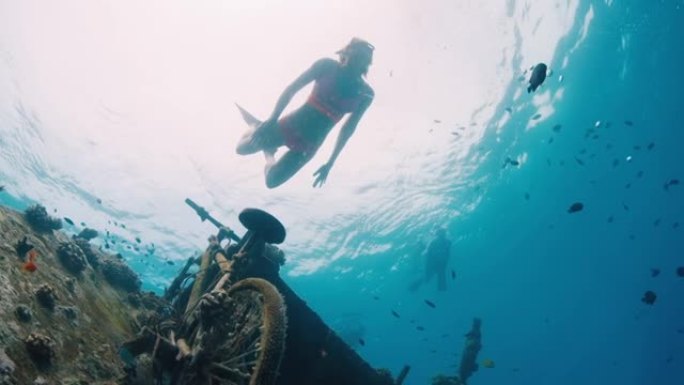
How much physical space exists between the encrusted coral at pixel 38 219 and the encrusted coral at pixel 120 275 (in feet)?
5.28

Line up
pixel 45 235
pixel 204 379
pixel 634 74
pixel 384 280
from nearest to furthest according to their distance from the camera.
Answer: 1. pixel 204 379
2. pixel 45 235
3. pixel 634 74
4. pixel 384 280

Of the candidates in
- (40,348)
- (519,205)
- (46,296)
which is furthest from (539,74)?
(519,205)

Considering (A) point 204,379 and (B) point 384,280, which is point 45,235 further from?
(B) point 384,280

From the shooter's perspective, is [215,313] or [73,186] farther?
[73,186]

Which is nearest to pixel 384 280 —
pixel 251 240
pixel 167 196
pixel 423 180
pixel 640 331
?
pixel 423 180

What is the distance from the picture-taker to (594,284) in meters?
57.2

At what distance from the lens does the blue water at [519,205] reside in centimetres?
2644

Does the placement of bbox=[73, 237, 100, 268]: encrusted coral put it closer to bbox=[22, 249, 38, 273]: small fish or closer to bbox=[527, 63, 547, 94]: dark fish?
bbox=[22, 249, 38, 273]: small fish

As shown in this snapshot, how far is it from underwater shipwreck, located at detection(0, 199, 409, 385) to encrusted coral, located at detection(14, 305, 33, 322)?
0.04 feet

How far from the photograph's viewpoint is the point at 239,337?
3.96 m

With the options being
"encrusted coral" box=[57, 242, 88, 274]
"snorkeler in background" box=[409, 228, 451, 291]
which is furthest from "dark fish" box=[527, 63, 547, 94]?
"snorkeler in background" box=[409, 228, 451, 291]

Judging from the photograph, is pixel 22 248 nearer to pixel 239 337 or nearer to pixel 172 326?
pixel 172 326

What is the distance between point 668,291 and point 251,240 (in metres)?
69.8

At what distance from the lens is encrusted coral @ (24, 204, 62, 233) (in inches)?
289
